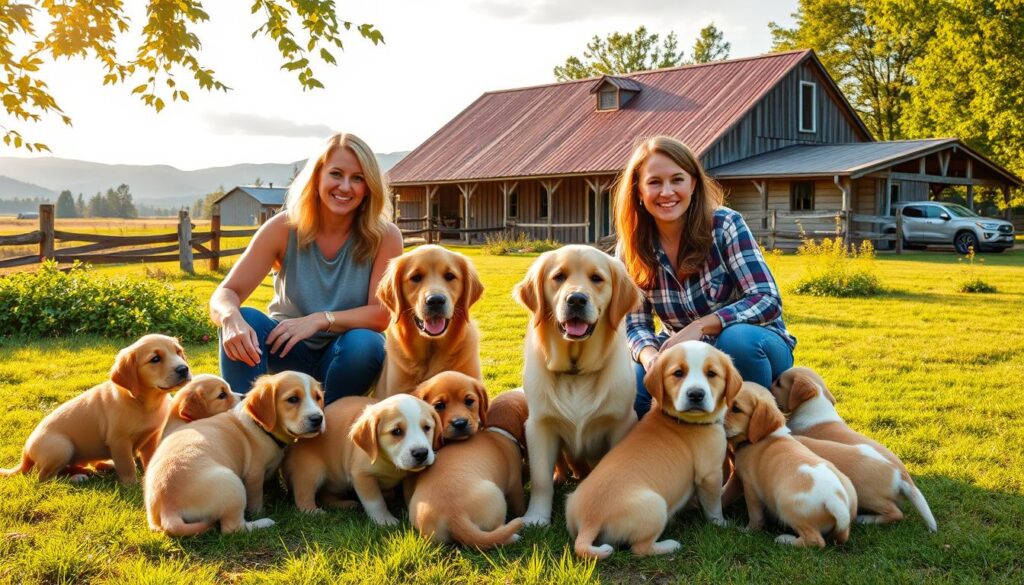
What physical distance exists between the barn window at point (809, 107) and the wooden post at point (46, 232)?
82.7ft

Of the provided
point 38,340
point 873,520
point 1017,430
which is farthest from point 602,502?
point 38,340

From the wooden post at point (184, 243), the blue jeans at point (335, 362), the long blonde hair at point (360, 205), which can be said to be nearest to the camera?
the blue jeans at point (335, 362)

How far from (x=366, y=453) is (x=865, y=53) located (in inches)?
1821

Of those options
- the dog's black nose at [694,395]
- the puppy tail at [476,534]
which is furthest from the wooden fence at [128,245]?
the dog's black nose at [694,395]

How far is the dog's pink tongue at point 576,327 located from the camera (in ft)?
12.9

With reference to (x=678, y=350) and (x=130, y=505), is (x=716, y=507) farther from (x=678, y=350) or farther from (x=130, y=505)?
(x=130, y=505)

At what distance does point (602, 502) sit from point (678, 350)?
0.87 metres

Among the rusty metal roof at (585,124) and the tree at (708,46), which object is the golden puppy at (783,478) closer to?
the rusty metal roof at (585,124)

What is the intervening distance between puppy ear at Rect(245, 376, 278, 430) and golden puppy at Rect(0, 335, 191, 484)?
2.23 feet

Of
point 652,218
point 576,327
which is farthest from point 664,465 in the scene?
point 652,218

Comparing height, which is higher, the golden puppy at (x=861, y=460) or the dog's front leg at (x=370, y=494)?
the golden puppy at (x=861, y=460)

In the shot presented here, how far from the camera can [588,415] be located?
4141 millimetres

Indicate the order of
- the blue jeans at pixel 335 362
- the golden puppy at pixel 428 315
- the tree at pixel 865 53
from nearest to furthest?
1. the golden puppy at pixel 428 315
2. the blue jeans at pixel 335 362
3. the tree at pixel 865 53

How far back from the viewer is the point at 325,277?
538 centimetres
